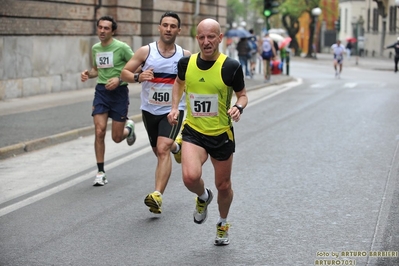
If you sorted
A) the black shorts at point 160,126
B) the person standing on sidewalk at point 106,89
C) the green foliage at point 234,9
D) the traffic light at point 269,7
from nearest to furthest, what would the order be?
the black shorts at point 160,126, the person standing on sidewalk at point 106,89, the traffic light at point 269,7, the green foliage at point 234,9

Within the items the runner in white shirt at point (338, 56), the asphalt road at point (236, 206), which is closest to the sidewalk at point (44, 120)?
the asphalt road at point (236, 206)

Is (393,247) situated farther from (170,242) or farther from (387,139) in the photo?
(387,139)

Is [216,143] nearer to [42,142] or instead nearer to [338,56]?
[42,142]

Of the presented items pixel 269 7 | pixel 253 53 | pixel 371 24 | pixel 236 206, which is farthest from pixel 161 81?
pixel 371 24

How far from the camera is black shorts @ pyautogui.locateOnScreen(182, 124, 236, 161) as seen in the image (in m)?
6.91

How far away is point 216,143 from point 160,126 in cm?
177

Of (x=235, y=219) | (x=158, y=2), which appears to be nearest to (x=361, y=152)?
(x=235, y=219)

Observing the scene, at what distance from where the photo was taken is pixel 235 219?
7977 millimetres

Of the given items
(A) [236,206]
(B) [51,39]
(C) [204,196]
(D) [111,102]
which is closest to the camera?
(C) [204,196]

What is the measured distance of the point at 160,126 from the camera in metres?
8.59

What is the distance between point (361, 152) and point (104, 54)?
4353mm

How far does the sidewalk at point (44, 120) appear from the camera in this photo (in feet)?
43.5

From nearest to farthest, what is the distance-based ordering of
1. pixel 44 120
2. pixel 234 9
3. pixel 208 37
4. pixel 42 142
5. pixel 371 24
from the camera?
pixel 208 37 → pixel 42 142 → pixel 44 120 → pixel 371 24 → pixel 234 9

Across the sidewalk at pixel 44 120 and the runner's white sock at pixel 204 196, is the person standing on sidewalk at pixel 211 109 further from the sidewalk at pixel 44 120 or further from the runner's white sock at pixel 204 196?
the sidewalk at pixel 44 120
